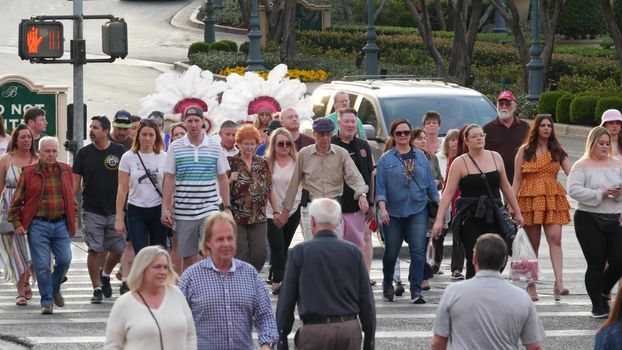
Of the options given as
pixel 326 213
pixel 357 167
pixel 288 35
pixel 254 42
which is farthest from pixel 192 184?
pixel 288 35

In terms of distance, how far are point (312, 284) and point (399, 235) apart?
5.33 meters

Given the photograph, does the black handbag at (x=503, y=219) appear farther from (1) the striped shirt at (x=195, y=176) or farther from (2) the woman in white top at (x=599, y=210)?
(1) the striped shirt at (x=195, y=176)

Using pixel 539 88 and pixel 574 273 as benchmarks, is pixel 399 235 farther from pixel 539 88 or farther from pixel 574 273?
pixel 539 88

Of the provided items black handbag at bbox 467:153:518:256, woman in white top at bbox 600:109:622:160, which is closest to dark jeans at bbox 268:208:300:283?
black handbag at bbox 467:153:518:256

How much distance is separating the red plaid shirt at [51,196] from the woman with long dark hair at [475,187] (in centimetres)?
328

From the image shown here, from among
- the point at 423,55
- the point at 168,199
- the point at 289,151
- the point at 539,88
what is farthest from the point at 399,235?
the point at 423,55

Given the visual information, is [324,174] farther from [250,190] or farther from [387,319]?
[387,319]

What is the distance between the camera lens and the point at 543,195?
13.9 meters

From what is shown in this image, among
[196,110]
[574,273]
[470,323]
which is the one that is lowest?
[574,273]

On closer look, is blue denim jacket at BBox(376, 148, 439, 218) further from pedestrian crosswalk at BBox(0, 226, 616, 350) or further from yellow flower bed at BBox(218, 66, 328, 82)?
yellow flower bed at BBox(218, 66, 328, 82)

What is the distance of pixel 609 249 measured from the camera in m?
13.1

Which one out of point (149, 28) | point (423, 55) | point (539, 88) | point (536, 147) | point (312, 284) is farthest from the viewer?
point (149, 28)

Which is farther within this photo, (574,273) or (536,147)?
(574,273)

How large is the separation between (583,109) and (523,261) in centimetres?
1987
